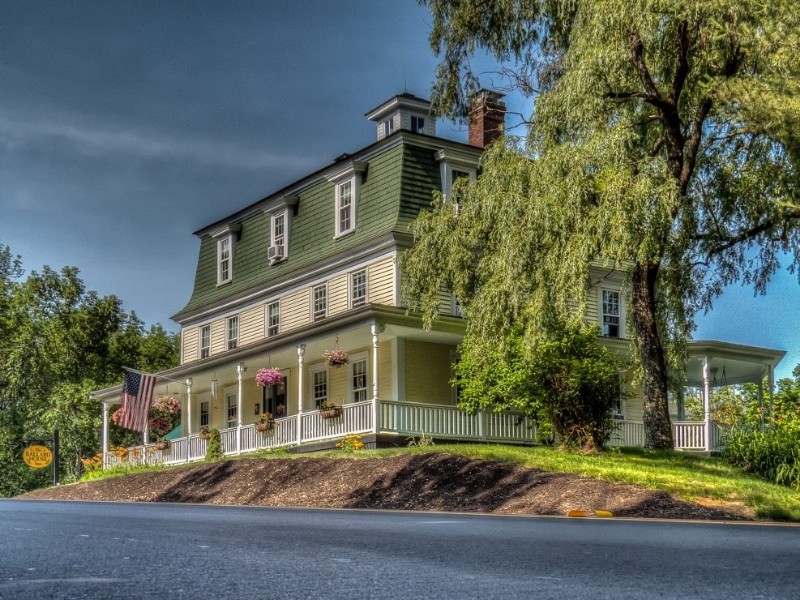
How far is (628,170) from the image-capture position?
21609 millimetres

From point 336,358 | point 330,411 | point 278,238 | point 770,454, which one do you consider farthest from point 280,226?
point 770,454

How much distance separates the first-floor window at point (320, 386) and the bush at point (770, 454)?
1304 centimetres

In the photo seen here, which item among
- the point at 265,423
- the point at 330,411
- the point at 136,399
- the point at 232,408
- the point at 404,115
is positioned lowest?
the point at 265,423

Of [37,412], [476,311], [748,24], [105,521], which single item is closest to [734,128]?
[748,24]

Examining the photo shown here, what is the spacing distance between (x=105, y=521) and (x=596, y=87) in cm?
1480

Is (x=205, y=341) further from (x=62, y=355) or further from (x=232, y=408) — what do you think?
(x=62, y=355)

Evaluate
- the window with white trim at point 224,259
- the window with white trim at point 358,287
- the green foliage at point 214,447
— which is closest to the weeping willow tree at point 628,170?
the window with white trim at point 358,287

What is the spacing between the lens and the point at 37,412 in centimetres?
5072

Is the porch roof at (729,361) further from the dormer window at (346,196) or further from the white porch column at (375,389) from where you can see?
the dormer window at (346,196)

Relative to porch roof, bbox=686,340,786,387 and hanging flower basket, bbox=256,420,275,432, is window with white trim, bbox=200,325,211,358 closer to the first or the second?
hanging flower basket, bbox=256,420,275,432

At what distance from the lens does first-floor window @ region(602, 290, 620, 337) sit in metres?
35.7

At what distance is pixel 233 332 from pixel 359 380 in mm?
8540

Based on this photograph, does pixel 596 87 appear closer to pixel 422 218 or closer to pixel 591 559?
pixel 422 218

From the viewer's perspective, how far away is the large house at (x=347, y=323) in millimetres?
29672
